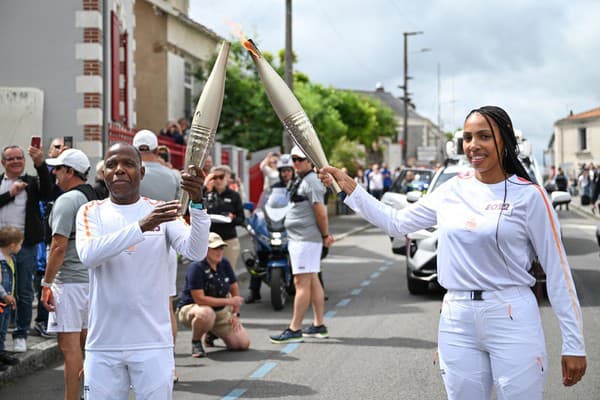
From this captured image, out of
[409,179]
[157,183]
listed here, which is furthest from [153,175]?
[409,179]

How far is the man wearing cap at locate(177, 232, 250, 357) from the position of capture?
29.8ft

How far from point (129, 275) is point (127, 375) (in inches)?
19.3

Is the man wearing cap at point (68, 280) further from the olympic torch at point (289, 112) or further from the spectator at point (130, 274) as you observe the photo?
the olympic torch at point (289, 112)

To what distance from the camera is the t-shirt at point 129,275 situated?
4.44 m

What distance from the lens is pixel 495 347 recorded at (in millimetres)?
3998

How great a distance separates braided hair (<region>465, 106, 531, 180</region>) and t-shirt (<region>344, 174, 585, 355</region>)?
59mm

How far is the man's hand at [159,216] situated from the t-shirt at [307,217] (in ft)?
18.8

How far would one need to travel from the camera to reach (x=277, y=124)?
33188 mm

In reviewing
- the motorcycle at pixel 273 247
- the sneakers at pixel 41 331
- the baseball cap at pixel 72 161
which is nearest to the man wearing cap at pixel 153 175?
the baseball cap at pixel 72 161

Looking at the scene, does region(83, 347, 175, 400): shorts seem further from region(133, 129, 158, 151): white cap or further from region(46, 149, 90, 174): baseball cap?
region(133, 129, 158, 151): white cap

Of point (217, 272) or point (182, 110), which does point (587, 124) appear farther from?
point (217, 272)

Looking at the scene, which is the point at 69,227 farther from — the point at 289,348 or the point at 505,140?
the point at 289,348

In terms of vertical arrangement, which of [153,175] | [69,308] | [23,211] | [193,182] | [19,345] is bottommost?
[19,345]

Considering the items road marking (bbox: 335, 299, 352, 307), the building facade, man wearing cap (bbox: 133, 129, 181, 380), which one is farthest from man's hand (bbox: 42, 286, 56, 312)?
the building facade
